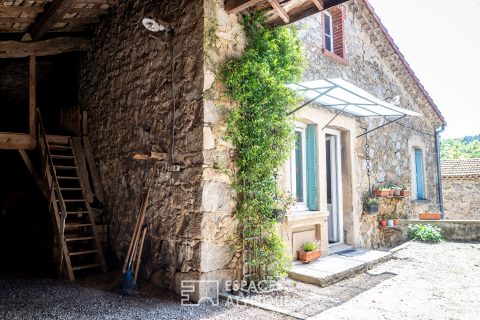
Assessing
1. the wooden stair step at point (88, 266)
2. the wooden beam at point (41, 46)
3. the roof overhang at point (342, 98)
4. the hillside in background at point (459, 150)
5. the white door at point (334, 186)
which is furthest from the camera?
the hillside in background at point (459, 150)

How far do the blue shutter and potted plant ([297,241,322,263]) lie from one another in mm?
5775

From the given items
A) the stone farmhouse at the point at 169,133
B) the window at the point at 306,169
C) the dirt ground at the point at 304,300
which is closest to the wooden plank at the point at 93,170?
the stone farmhouse at the point at 169,133

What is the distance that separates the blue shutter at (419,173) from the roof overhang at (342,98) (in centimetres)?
400

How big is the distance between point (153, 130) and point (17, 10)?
9.98 ft

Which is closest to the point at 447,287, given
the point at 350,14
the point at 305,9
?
the point at 305,9

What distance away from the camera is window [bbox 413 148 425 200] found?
994 cm

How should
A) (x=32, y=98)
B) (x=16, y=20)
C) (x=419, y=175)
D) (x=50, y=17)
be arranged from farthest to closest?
(x=419, y=175), (x=32, y=98), (x=16, y=20), (x=50, y=17)

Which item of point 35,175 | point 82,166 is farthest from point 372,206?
point 35,175

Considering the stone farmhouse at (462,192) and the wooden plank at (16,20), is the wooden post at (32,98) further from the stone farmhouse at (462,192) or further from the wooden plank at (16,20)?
the stone farmhouse at (462,192)

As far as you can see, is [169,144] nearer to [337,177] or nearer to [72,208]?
[72,208]

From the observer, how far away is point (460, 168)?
46.9 feet

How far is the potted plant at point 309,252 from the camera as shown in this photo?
5.42 meters

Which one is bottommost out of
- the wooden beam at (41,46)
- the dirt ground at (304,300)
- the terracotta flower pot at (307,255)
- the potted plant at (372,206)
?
the dirt ground at (304,300)

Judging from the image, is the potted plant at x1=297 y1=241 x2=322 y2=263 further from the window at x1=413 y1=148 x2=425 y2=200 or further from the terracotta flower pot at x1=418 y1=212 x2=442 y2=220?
the window at x1=413 y1=148 x2=425 y2=200
